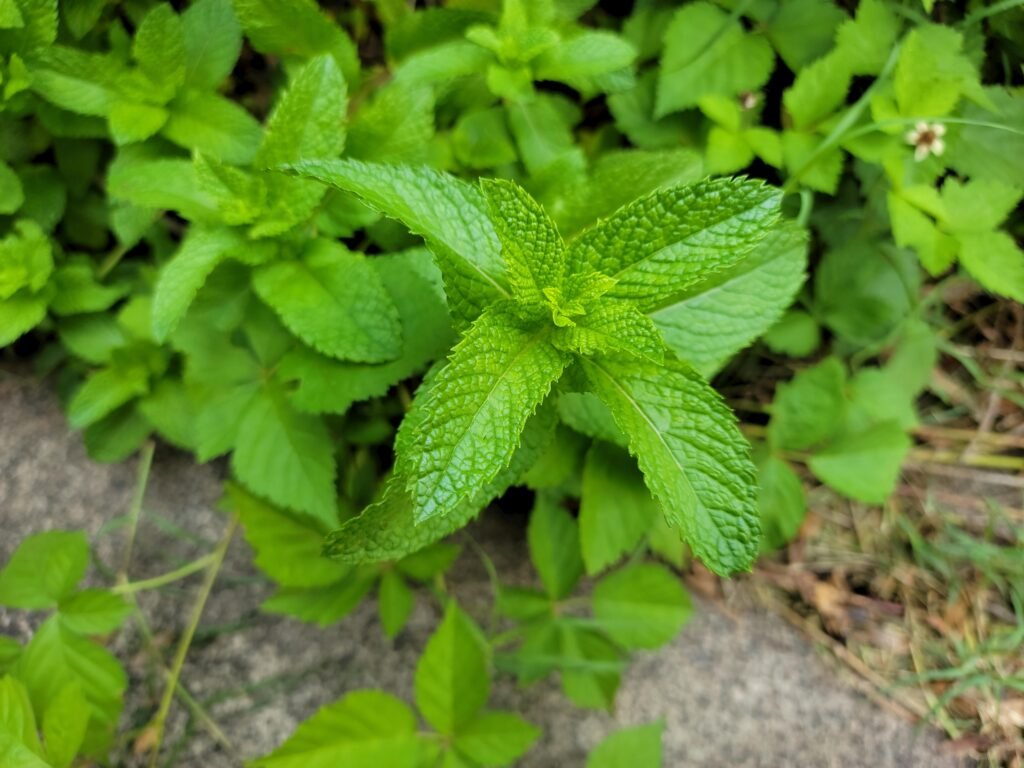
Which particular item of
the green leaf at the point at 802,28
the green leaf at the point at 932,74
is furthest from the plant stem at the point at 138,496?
the green leaf at the point at 932,74

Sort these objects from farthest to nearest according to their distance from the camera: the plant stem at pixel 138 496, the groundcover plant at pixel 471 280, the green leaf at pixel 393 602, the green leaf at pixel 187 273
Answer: the plant stem at pixel 138 496 → the green leaf at pixel 393 602 → the green leaf at pixel 187 273 → the groundcover plant at pixel 471 280

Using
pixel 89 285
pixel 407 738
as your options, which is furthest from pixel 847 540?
pixel 89 285

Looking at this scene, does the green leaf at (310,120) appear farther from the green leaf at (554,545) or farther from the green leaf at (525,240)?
the green leaf at (554,545)

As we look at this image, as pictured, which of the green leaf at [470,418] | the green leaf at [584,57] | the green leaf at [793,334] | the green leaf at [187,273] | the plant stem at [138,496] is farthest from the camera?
the green leaf at [793,334]

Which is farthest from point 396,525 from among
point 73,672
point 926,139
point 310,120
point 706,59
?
point 926,139

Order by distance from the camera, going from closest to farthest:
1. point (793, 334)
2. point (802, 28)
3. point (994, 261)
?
point (994, 261), point (802, 28), point (793, 334)

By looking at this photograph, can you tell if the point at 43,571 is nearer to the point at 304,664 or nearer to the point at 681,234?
the point at 304,664

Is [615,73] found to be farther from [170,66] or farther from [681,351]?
[170,66]
